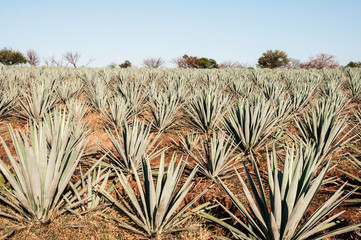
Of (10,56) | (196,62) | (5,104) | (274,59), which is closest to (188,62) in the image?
(196,62)

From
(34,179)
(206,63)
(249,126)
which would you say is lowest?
(34,179)

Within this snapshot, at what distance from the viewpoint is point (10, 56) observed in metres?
36.0

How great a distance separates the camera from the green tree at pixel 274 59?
44844 mm

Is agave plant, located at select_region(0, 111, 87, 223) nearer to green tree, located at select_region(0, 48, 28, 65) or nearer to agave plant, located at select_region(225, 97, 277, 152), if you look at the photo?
agave plant, located at select_region(225, 97, 277, 152)

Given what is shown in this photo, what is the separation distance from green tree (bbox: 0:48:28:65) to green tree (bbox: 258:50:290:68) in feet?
137

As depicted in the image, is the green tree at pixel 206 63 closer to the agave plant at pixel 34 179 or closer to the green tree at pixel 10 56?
the green tree at pixel 10 56

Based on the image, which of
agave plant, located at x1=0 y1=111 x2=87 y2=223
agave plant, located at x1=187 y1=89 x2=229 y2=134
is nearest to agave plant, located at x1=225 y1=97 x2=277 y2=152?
agave plant, located at x1=187 y1=89 x2=229 y2=134

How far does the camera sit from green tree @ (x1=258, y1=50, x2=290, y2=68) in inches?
1766

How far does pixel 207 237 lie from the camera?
5.88ft

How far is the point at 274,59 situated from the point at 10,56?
44.6 metres

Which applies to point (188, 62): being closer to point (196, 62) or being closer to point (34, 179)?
point (196, 62)

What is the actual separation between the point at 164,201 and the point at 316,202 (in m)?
1.51

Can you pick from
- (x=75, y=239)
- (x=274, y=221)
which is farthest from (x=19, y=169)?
(x=274, y=221)

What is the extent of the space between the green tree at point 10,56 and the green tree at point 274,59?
1648 inches
